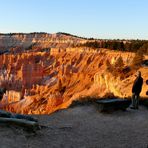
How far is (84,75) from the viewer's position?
88.8m

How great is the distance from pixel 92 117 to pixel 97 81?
43109 millimetres

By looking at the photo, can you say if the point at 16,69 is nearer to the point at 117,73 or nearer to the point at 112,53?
the point at 112,53

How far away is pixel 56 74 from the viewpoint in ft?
362

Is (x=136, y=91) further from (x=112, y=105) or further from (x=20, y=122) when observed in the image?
(x=20, y=122)

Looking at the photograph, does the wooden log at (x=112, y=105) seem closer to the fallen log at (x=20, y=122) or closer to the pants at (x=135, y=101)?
the pants at (x=135, y=101)

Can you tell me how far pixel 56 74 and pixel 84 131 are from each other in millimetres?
95329

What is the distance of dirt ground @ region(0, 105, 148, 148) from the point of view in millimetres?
13039

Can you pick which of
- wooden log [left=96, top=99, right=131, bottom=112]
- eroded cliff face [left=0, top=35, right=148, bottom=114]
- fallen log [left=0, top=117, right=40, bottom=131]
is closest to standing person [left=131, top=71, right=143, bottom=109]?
wooden log [left=96, top=99, right=131, bottom=112]

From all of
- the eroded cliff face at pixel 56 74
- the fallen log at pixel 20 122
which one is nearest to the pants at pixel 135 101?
the fallen log at pixel 20 122

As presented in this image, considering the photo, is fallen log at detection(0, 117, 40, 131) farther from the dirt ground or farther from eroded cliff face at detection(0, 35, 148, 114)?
eroded cliff face at detection(0, 35, 148, 114)

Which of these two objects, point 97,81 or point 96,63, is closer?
point 97,81

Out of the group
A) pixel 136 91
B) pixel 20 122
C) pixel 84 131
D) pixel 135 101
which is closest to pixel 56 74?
pixel 135 101

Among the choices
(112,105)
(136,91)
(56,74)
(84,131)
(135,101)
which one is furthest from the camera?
(56,74)

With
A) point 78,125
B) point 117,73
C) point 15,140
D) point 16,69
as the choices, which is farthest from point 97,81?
point 16,69
